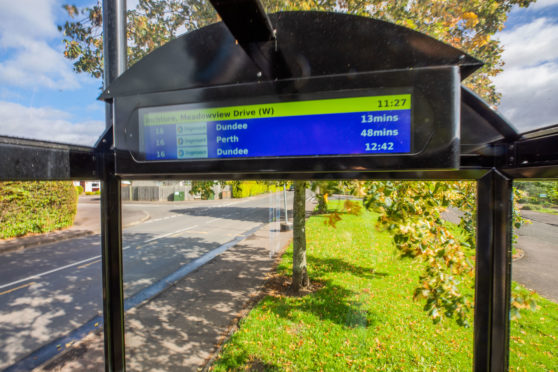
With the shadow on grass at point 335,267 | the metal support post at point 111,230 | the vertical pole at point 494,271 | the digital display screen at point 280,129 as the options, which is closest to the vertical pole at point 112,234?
the metal support post at point 111,230

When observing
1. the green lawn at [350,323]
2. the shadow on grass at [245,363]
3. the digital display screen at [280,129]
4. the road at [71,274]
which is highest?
the digital display screen at [280,129]

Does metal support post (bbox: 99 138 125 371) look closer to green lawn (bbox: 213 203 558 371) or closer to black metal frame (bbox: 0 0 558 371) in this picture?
black metal frame (bbox: 0 0 558 371)

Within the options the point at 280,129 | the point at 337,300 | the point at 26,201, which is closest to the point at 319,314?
the point at 337,300

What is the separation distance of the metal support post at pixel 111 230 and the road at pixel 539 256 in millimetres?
2123

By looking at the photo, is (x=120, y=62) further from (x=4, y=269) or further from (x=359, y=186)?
(x=4, y=269)

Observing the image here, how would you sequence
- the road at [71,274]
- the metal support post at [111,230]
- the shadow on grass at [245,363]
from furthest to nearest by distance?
1. the road at [71,274]
2. the shadow on grass at [245,363]
3. the metal support post at [111,230]

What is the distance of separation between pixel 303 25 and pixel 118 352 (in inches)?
81.8

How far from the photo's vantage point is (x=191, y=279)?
6.63 meters

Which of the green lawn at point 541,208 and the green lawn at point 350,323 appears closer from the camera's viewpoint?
the green lawn at point 541,208

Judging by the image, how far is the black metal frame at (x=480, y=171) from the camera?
0.97 metres

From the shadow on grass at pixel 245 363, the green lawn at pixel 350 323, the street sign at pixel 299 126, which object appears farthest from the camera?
the shadow on grass at pixel 245 363

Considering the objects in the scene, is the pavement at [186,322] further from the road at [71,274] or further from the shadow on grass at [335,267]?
the shadow on grass at [335,267]

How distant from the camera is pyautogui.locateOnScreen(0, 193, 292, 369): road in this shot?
4625 millimetres

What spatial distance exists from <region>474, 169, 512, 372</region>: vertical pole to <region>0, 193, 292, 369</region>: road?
2.39m
